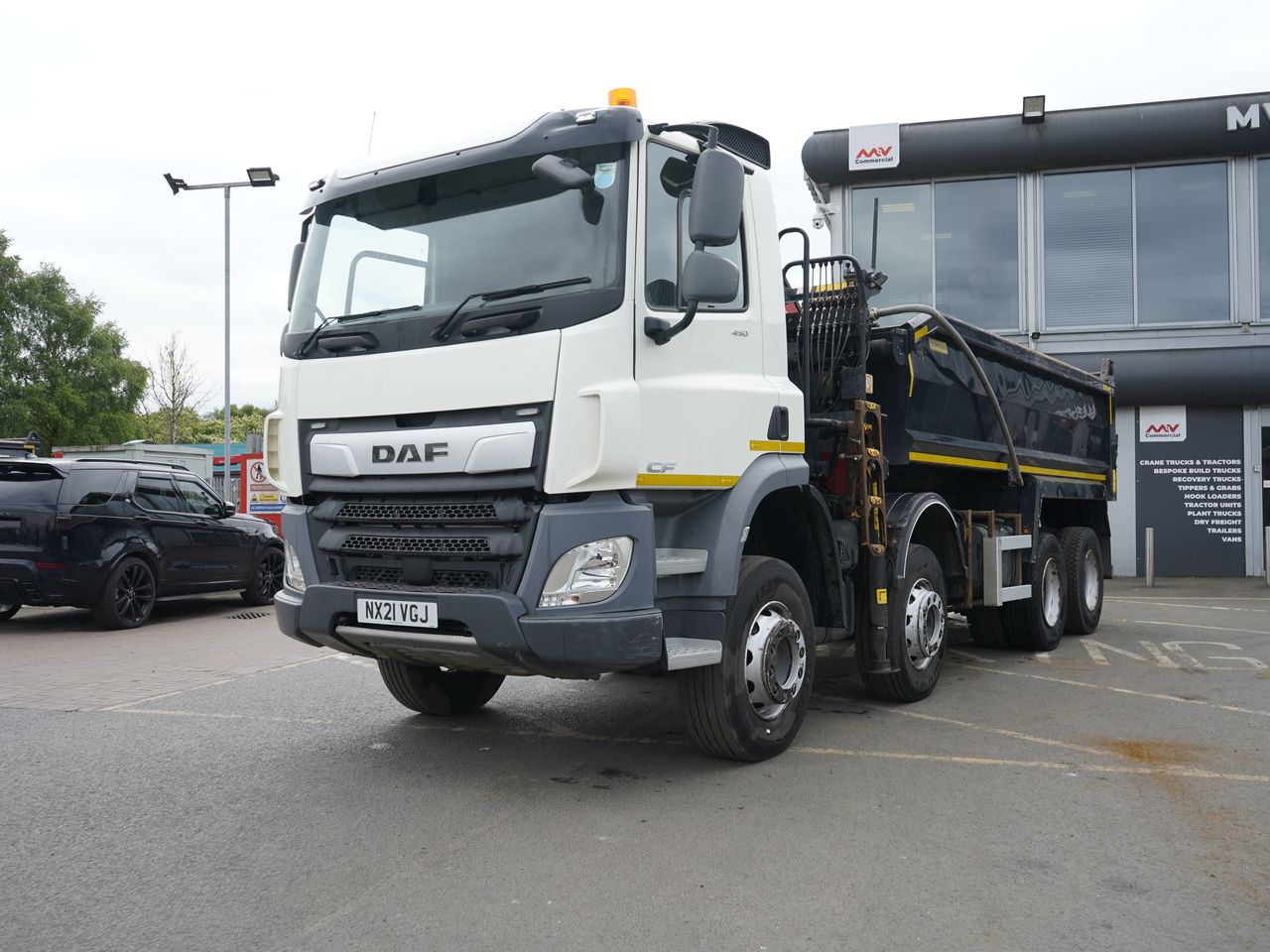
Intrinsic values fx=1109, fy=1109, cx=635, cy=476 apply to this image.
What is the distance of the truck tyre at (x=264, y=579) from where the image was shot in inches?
551

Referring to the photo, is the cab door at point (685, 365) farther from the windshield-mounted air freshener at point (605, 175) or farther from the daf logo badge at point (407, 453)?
the daf logo badge at point (407, 453)

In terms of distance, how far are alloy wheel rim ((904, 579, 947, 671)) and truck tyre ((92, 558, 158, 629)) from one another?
846cm

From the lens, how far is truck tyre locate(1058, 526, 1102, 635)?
1014 centimetres

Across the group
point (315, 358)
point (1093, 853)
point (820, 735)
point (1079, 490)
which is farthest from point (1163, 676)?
point (315, 358)

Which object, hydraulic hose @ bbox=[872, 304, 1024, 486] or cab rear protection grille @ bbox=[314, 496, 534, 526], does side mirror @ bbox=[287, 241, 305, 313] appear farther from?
hydraulic hose @ bbox=[872, 304, 1024, 486]

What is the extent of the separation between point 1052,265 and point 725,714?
16.6 metres

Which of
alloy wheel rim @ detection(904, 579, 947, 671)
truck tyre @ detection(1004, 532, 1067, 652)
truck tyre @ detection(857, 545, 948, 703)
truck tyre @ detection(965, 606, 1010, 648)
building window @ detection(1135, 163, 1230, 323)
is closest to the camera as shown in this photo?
truck tyre @ detection(857, 545, 948, 703)

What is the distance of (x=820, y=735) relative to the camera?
606 cm

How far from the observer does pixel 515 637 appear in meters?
4.46

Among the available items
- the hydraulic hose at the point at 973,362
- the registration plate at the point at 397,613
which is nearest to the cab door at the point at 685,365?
the registration plate at the point at 397,613

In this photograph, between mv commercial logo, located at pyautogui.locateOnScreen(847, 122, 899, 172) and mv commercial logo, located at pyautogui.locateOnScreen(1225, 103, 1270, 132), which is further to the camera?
mv commercial logo, located at pyautogui.locateOnScreen(847, 122, 899, 172)

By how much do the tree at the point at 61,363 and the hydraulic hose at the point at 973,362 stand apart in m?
42.9

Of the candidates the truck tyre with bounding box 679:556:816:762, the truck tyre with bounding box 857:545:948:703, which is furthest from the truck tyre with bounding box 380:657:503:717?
the truck tyre with bounding box 857:545:948:703

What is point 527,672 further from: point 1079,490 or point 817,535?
point 1079,490
